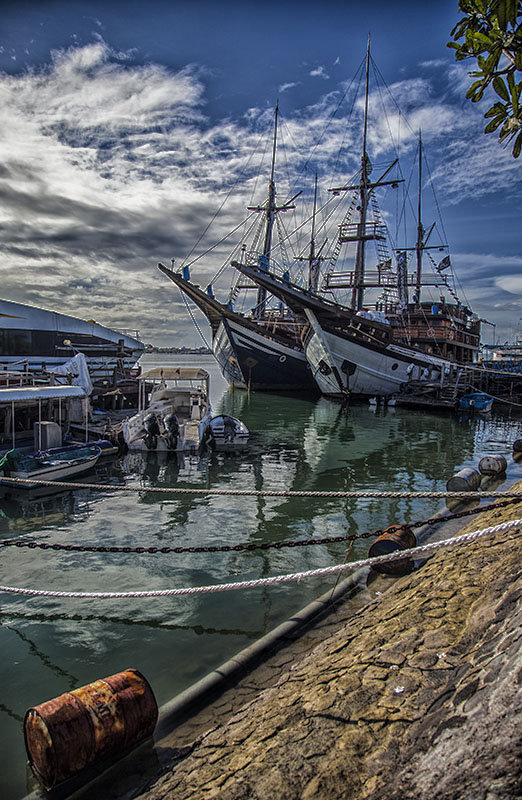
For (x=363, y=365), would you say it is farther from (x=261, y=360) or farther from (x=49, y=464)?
(x=49, y=464)

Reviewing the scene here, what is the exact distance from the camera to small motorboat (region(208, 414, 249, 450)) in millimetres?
19969

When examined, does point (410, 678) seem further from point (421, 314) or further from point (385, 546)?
point (421, 314)

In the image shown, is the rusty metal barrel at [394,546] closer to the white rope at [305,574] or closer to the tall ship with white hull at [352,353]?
the white rope at [305,574]

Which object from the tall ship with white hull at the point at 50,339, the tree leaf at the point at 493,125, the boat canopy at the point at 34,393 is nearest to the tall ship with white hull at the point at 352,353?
the tall ship with white hull at the point at 50,339

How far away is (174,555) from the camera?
893 centimetres

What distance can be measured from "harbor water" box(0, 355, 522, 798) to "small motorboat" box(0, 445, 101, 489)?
1.75 ft

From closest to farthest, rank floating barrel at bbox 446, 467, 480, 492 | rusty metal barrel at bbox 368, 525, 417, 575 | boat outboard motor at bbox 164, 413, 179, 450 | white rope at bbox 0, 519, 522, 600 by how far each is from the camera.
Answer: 1. white rope at bbox 0, 519, 522, 600
2. rusty metal barrel at bbox 368, 525, 417, 575
3. floating barrel at bbox 446, 467, 480, 492
4. boat outboard motor at bbox 164, 413, 179, 450

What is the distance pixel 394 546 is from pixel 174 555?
4.25m

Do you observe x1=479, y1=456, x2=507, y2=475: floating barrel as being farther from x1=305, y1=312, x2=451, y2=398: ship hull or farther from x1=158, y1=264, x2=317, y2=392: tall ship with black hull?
x1=158, y1=264, x2=317, y2=392: tall ship with black hull

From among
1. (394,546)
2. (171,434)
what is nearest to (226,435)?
(171,434)

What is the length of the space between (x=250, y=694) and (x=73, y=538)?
6760 millimetres

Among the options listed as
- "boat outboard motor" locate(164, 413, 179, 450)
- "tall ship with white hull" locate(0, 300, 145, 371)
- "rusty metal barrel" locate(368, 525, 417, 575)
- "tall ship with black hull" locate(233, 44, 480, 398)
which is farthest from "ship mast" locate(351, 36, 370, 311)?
"rusty metal barrel" locate(368, 525, 417, 575)

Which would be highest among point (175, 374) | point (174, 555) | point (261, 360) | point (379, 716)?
point (261, 360)

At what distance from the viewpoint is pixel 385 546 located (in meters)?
7.64
